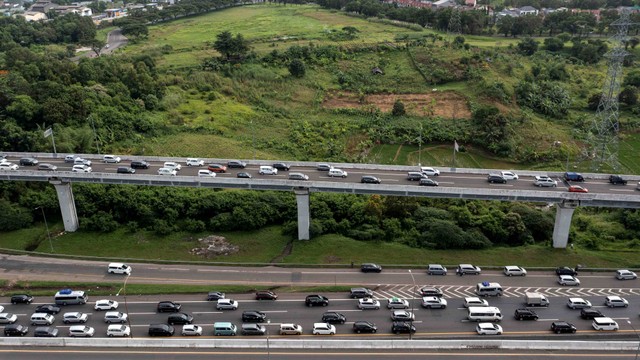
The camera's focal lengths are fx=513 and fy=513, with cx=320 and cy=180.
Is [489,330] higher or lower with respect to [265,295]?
lower

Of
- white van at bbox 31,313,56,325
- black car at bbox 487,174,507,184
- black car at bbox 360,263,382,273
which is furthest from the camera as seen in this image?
black car at bbox 487,174,507,184

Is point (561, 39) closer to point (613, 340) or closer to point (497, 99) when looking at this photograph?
point (497, 99)

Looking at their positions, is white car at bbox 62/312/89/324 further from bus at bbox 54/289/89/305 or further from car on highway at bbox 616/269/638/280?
car on highway at bbox 616/269/638/280

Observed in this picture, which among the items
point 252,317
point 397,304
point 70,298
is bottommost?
point 397,304

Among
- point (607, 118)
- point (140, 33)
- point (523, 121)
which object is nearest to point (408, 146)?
point (523, 121)

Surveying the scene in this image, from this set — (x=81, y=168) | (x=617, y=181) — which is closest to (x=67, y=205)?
(x=81, y=168)

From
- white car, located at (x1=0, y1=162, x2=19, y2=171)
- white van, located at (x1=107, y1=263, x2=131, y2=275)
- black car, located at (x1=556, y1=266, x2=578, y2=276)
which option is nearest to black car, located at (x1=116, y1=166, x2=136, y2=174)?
white van, located at (x1=107, y1=263, x2=131, y2=275)

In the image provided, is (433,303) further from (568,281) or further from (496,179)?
(496,179)
